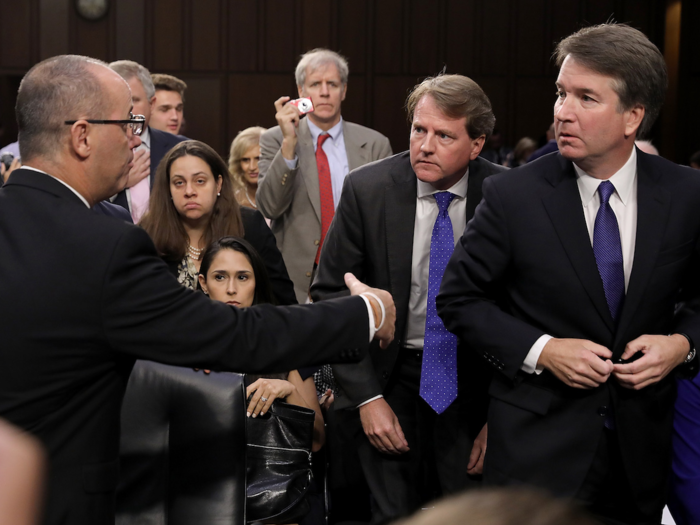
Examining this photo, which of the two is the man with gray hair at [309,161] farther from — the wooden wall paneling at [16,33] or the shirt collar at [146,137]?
Result: the wooden wall paneling at [16,33]

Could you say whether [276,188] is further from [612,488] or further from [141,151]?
[612,488]

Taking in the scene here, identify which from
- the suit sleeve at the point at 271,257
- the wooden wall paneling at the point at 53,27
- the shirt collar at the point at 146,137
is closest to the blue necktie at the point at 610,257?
the suit sleeve at the point at 271,257

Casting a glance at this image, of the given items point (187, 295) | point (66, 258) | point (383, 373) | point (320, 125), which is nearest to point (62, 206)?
point (66, 258)

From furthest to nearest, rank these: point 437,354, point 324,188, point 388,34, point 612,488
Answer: point 388,34, point 324,188, point 437,354, point 612,488

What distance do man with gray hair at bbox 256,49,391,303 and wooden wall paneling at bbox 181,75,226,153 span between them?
192 inches

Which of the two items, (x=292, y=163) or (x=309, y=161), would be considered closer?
(x=292, y=163)

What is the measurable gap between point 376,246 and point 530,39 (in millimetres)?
7601

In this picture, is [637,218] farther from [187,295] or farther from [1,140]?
[1,140]

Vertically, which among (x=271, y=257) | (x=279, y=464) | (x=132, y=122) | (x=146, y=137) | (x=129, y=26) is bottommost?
(x=279, y=464)

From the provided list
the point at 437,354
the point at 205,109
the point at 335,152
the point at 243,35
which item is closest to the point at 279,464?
the point at 437,354

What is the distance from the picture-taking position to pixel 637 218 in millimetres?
1915

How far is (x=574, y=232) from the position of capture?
6.31 feet

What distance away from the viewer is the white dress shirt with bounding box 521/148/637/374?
194 cm

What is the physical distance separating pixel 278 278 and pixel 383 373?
0.89m
